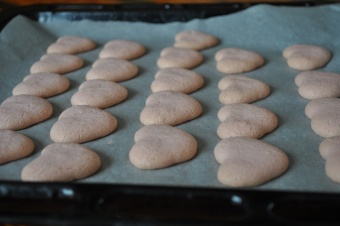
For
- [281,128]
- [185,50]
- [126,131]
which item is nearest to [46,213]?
[126,131]

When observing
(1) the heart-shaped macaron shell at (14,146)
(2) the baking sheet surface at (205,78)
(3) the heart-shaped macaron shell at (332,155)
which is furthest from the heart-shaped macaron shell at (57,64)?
(3) the heart-shaped macaron shell at (332,155)

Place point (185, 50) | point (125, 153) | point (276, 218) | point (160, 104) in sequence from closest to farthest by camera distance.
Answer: point (276, 218), point (125, 153), point (160, 104), point (185, 50)

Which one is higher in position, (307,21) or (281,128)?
(307,21)

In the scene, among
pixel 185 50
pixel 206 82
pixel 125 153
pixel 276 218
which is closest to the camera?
pixel 276 218

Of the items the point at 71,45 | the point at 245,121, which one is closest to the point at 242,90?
the point at 245,121

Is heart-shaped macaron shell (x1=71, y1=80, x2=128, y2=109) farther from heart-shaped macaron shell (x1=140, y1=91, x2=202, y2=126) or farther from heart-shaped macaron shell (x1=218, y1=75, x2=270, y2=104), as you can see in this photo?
heart-shaped macaron shell (x1=218, y1=75, x2=270, y2=104)

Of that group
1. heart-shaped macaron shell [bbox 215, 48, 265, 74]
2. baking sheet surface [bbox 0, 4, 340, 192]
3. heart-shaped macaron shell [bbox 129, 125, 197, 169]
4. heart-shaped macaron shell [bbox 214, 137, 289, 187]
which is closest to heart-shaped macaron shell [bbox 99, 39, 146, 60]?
baking sheet surface [bbox 0, 4, 340, 192]

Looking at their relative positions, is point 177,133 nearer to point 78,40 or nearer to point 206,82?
point 206,82
